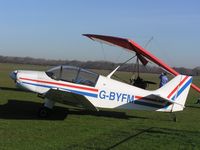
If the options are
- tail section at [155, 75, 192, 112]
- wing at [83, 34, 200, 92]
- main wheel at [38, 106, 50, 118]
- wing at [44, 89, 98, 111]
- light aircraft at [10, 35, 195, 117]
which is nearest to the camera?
wing at [44, 89, 98, 111]

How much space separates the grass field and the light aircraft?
536 mm

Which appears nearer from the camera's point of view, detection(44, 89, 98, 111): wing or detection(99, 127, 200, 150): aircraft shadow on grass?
detection(99, 127, 200, 150): aircraft shadow on grass

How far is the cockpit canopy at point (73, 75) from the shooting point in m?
12.2

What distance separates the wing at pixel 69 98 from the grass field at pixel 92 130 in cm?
53

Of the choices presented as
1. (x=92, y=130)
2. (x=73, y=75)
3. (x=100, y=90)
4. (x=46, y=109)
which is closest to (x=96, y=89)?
(x=100, y=90)

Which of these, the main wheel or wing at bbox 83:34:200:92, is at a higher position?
wing at bbox 83:34:200:92

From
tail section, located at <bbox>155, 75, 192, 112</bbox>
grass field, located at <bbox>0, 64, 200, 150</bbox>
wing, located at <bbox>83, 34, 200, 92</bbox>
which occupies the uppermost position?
wing, located at <bbox>83, 34, 200, 92</bbox>

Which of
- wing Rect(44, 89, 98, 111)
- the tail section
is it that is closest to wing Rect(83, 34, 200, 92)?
the tail section

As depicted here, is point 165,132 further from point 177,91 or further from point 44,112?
point 44,112

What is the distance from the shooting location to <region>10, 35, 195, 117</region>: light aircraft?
12164 millimetres

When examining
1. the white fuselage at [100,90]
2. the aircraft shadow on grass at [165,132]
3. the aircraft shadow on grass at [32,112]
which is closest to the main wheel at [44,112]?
the aircraft shadow on grass at [32,112]

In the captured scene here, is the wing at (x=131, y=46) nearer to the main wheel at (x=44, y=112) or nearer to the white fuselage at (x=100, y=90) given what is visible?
the white fuselage at (x=100, y=90)

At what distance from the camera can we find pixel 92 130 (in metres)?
9.91

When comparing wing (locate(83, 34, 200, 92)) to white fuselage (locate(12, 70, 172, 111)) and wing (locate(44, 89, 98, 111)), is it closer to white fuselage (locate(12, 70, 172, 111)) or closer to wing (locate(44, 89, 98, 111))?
white fuselage (locate(12, 70, 172, 111))
